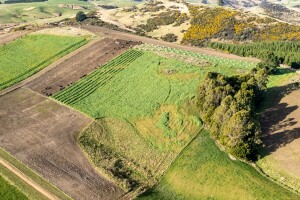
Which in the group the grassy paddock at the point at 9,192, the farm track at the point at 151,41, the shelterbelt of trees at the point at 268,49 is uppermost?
the shelterbelt of trees at the point at 268,49

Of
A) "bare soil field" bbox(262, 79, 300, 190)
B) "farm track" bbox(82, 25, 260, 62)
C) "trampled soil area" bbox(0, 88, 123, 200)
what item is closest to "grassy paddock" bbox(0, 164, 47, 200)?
"trampled soil area" bbox(0, 88, 123, 200)

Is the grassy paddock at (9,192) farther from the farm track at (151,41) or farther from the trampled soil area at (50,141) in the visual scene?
the farm track at (151,41)

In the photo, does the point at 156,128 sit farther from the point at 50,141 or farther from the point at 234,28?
the point at 234,28

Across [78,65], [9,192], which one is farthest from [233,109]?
[78,65]

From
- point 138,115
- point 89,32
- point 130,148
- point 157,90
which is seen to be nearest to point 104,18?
point 89,32

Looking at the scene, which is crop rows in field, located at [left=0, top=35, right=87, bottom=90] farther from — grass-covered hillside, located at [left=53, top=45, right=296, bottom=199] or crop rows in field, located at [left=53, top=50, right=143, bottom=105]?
grass-covered hillside, located at [left=53, top=45, right=296, bottom=199]

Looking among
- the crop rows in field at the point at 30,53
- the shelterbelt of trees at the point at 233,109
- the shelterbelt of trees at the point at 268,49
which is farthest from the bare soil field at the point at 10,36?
the shelterbelt of trees at the point at 233,109

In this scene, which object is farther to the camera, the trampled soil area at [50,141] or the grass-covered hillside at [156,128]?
the grass-covered hillside at [156,128]
